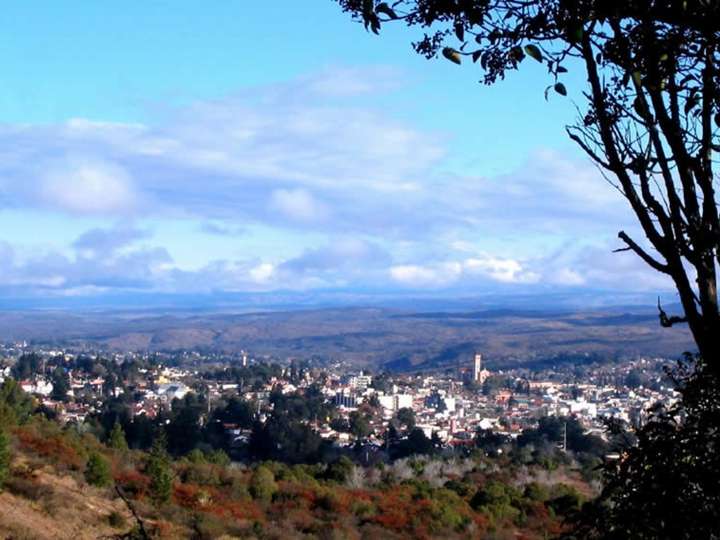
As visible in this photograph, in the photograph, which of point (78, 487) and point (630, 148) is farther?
point (78, 487)

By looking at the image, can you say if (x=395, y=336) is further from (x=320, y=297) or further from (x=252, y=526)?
(x=320, y=297)

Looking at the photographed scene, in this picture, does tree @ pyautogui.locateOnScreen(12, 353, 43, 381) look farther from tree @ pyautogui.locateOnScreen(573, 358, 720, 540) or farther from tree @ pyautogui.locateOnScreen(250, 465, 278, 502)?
tree @ pyautogui.locateOnScreen(573, 358, 720, 540)

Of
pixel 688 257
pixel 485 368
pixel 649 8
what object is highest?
pixel 649 8

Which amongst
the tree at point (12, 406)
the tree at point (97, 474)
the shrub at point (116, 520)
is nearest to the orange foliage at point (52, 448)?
the tree at point (12, 406)

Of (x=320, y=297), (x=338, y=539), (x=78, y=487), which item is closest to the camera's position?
(x=338, y=539)

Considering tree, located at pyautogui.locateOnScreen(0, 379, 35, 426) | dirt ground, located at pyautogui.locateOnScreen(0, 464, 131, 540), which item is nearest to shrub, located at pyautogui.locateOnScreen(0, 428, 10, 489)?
dirt ground, located at pyautogui.locateOnScreen(0, 464, 131, 540)

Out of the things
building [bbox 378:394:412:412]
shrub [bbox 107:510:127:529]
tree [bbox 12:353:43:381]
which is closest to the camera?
shrub [bbox 107:510:127:529]

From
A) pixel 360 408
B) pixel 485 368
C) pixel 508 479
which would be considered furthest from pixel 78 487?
pixel 485 368
